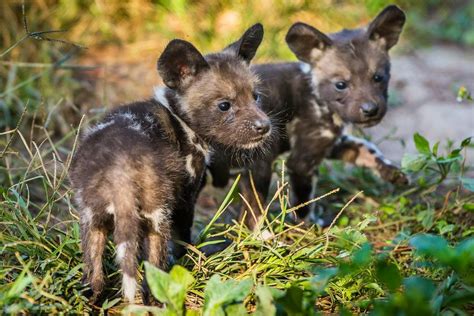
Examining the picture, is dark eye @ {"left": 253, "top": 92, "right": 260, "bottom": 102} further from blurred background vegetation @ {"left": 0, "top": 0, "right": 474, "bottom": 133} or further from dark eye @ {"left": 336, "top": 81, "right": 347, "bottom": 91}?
blurred background vegetation @ {"left": 0, "top": 0, "right": 474, "bottom": 133}

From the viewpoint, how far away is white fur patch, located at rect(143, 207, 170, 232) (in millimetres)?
3795

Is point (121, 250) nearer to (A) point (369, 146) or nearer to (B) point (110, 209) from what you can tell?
(B) point (110, 209)

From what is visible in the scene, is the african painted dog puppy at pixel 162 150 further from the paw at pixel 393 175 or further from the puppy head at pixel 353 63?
the paw at pixel 393 175

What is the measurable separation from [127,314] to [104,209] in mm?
587

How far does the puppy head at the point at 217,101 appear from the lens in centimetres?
462

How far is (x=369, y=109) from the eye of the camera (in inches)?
218

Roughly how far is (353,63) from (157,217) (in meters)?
2.67

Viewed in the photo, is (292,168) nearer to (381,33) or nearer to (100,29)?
(381,33)

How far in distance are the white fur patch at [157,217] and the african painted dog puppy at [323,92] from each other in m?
1.74

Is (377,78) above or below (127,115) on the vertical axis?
below

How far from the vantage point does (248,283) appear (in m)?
3.49

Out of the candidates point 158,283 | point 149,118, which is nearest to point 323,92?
point 149,118

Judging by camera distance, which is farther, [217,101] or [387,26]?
[387,26]

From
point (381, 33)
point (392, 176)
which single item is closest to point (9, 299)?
point (392, 176)
